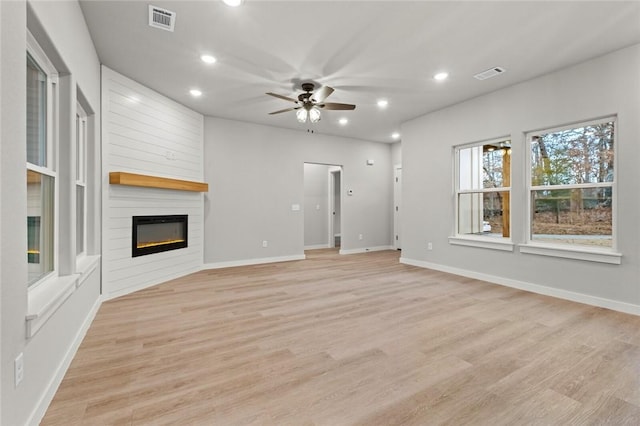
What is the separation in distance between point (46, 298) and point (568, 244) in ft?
17.3

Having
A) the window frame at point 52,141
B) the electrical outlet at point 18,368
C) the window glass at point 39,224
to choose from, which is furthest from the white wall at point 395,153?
the electrical outlet at point 18,368

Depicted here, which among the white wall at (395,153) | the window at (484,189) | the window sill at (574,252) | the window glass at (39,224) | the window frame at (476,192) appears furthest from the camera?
the white wall at (395,153)

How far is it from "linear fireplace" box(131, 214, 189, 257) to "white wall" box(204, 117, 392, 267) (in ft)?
1.97

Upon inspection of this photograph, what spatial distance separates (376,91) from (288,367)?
392 cm

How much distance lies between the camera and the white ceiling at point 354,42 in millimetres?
2666

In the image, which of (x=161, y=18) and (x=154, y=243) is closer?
(x=161, y=18)

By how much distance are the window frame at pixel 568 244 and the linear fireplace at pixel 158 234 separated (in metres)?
5.29

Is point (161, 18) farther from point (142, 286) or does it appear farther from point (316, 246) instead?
point (316, 246)

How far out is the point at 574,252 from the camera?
145 inches

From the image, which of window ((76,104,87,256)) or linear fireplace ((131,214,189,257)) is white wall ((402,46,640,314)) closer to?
linear fireplace ((131,214,189,257))

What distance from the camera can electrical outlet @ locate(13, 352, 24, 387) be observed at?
4.58 feet

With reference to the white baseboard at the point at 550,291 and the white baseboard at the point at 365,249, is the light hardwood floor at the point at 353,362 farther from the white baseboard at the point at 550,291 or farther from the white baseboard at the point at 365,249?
the white baseboard at the point at 365,249

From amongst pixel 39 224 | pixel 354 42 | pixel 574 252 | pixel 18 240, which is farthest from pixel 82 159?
pixel 574 252

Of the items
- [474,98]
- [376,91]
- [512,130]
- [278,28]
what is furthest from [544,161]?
[278,28]
